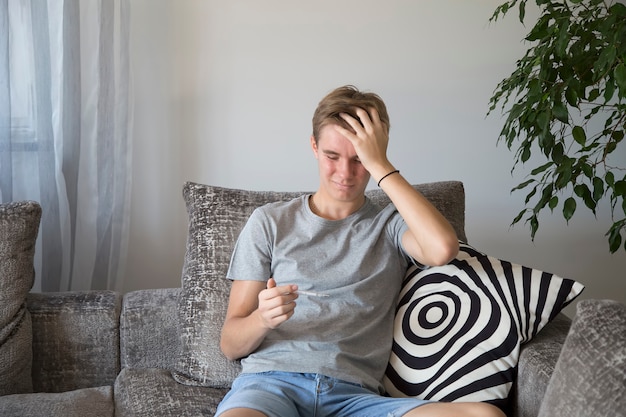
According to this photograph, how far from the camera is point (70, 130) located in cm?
237

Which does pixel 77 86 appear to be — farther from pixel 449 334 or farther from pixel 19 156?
pixel 449 334

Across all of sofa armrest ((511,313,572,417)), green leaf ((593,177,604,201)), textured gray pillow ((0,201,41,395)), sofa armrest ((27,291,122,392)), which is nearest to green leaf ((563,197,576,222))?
green leaf ((593,177,604,201))

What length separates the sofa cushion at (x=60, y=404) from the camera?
1.81m

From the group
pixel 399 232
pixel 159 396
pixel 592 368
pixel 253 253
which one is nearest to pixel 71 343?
pixel 159 396

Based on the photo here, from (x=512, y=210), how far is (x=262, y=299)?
5.10 feet

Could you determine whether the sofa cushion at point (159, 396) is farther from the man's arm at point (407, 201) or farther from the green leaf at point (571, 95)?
the green leaf at point (571, 95)

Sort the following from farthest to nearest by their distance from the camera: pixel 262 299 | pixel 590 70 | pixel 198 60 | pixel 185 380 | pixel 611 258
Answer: pixel 611 258, pixel 198 60, pixel 590 70, pixel 185 380, pixel 262 299

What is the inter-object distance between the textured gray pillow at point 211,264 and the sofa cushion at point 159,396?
0.03 m

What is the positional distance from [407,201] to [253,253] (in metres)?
0.37

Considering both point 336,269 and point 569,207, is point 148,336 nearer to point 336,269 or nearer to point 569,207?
point 336,269

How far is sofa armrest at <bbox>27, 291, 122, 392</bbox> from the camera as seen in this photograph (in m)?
2.06

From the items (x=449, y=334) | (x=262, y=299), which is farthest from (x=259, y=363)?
(x=449, y=334)

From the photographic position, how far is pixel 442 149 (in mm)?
2834

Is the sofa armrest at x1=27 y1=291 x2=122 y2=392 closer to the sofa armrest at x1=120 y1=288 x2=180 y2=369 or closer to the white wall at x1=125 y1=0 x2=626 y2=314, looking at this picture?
the sofa armrest at x1=120 y1=288 x2=180 y2=369
